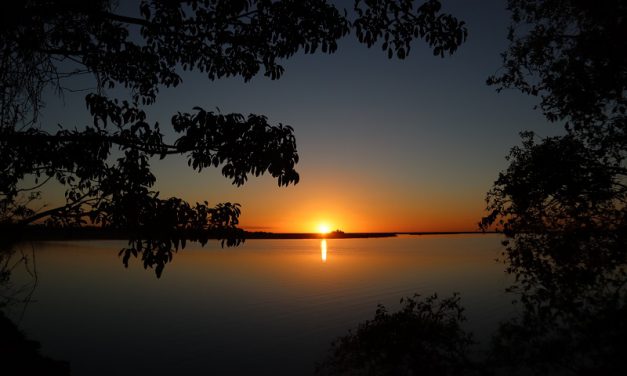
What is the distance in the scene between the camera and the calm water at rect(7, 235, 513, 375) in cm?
1692

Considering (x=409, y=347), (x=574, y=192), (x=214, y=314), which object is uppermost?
(x=574, y=192)

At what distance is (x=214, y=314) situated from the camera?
25.9m

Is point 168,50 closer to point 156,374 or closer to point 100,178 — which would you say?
point 100,178

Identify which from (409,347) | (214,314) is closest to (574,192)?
(409,347)

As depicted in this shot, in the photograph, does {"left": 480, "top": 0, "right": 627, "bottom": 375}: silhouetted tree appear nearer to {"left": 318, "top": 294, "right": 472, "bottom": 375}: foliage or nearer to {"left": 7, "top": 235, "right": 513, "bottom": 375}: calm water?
{"left": 318, "top": 294, "right": 472, "bottom": 375}: foliage

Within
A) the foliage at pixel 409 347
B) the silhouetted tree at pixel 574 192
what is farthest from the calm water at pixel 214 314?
the silhouetted tree at pixel 574 192

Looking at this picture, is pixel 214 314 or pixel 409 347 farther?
pixel 214 314

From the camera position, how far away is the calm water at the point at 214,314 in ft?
55.5

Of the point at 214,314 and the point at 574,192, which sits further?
the point at 214,314

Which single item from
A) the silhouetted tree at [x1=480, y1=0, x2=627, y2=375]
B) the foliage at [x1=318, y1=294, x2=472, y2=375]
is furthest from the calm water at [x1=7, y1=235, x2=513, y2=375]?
the silhouetted tree at [x1=480, y1=0, x2=627, y2=375]

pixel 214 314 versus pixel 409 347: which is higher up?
pixel 409 347

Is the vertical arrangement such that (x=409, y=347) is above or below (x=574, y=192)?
below

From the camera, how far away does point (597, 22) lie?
10.8 meters

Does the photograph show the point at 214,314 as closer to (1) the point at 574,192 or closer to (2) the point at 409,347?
(2) the point at 409,347
